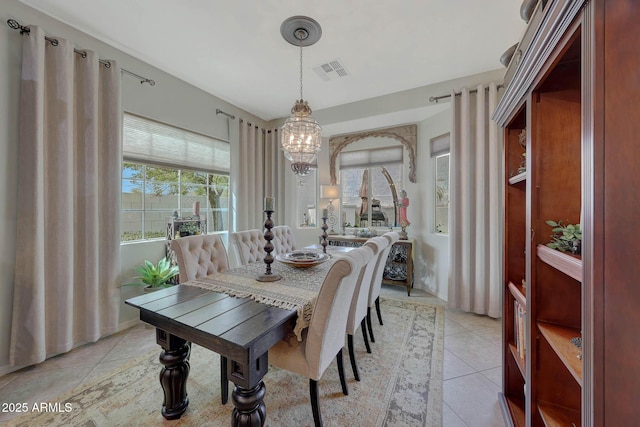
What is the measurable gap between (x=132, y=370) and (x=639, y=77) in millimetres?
2991

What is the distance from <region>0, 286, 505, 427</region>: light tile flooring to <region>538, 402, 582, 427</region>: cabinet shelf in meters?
0.59

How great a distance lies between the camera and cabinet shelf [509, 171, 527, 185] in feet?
3.95

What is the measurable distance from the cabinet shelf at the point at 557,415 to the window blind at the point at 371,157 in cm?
339

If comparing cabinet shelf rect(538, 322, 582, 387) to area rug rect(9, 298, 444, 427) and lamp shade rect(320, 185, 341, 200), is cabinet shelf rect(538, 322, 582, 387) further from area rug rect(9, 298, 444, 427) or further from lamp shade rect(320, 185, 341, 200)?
lamp shade rect(320, 185, 341, 200)

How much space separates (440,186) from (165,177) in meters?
3.71

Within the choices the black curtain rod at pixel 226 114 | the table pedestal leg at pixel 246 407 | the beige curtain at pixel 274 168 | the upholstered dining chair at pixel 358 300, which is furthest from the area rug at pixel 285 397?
the black curtain rod at pixel 226 114

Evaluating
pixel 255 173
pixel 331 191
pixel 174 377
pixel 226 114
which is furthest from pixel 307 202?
pixel 174 377

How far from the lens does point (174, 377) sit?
1433 millimetres

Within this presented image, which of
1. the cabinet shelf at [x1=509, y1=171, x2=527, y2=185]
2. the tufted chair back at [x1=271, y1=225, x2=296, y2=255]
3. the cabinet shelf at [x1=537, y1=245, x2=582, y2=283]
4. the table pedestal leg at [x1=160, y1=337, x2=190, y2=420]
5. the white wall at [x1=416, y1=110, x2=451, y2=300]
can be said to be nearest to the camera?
the cabinet shelf at [x1=537, y1=245, x2=582, y2=283]

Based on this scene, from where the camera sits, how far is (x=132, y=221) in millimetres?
2688

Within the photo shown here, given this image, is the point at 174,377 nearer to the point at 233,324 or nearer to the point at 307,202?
the point at 233,324

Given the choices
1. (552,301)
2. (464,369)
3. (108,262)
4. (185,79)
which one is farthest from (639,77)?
(185,79)

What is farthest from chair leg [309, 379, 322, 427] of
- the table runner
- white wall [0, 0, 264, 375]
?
white wall [0, 0, 264, 375]

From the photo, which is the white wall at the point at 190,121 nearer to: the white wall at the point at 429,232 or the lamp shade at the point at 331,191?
the white wall at the point at 429,232
